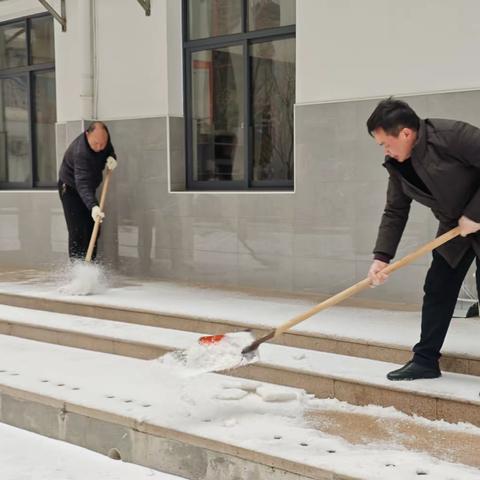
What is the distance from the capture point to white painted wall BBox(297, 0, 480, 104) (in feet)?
16.6

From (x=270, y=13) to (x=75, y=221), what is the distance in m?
2.65

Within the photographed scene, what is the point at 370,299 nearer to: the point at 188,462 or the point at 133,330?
the point at 133,330

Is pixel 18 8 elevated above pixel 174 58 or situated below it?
above

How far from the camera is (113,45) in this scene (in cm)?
727

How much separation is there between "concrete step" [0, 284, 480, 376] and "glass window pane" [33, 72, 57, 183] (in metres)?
2.70

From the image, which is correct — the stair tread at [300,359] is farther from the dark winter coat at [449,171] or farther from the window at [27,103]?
the window at [27,103]

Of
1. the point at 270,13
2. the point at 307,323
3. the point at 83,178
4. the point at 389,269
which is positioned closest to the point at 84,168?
the point at 83,178

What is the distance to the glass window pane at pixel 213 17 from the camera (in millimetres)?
6766

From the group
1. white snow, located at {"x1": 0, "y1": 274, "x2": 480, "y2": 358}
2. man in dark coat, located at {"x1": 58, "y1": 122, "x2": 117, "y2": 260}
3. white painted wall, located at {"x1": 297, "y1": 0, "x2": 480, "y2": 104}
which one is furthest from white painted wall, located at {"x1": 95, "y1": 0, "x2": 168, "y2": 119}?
white snow, located at {"x1": 0, "y1": 274, "x2": 480, "y2": 358}

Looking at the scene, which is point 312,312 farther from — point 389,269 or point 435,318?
point 435,318

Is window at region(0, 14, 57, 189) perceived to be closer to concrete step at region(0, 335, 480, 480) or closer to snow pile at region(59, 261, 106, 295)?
snow pile at region(59, 261, 106, 295)

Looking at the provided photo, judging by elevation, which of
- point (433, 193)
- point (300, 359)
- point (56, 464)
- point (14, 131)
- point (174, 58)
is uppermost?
point (174, 58)

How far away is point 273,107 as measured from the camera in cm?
659

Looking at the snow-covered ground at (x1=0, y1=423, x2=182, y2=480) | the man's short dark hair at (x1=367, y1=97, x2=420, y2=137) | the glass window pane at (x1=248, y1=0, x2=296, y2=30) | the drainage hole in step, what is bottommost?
the snow-covered ground at (x1=0, y1=423, x2=182, y2=480)
